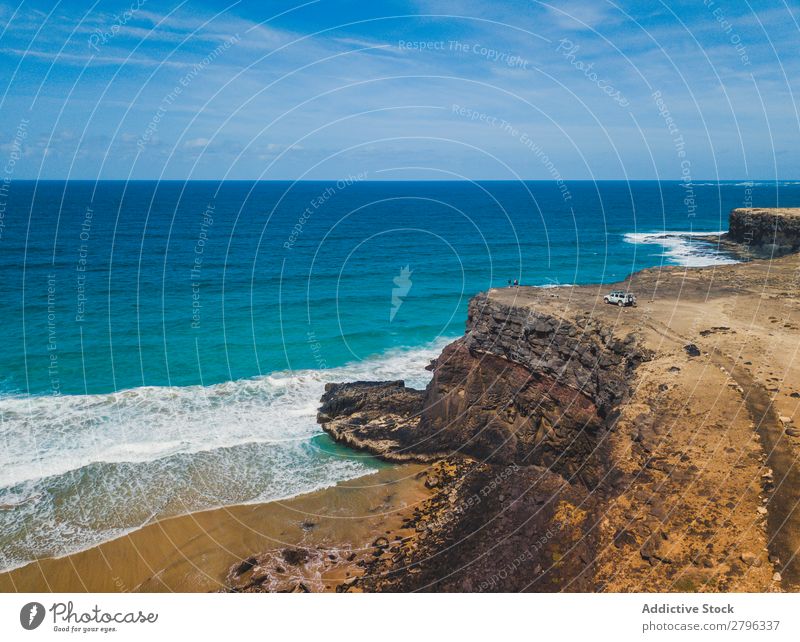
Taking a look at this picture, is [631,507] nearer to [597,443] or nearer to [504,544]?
[597,443]

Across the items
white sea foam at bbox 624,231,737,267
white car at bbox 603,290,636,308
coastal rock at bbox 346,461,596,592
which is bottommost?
coastal rock at bbox 346,461,596,592

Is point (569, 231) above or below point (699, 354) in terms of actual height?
above

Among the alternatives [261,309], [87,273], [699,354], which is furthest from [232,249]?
[699,354]

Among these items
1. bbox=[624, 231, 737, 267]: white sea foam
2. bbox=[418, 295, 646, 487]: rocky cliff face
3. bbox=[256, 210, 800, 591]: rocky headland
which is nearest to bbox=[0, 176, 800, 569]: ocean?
bbox=[624, 231, 737, 267]: white sea foam

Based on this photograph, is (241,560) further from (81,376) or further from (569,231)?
(569,231)

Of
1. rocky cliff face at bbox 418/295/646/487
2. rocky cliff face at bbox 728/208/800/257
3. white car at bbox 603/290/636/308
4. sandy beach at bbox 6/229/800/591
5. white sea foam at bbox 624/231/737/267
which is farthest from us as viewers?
white sea foam at bbox 624/231/737/267

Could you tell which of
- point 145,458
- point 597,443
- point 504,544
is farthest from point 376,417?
point 597,443

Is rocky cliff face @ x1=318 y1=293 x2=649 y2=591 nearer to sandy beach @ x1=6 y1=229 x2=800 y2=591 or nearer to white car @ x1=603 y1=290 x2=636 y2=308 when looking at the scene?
sandy beach @ x1=6 y1=229 x2=800 y2=591
